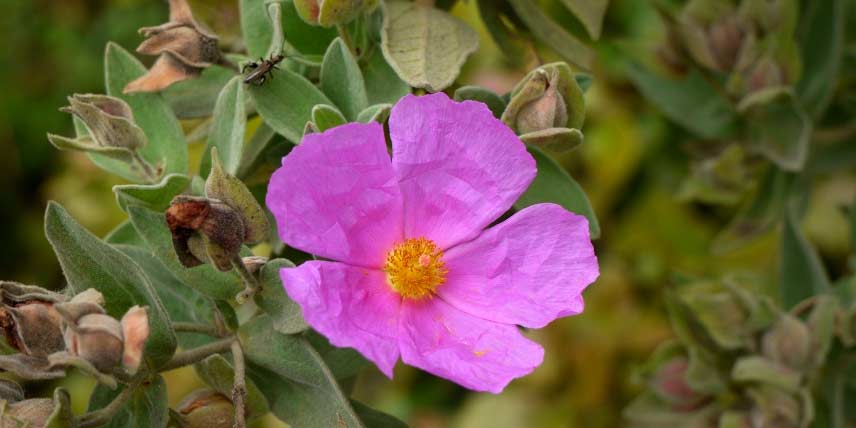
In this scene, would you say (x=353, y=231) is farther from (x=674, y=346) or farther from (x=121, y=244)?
(x=674, y=346)

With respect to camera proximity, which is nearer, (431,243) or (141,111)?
(431,243)

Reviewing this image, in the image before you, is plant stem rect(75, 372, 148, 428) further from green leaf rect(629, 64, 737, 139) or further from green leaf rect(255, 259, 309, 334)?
green leaf rect(629, 64, 737, 139)

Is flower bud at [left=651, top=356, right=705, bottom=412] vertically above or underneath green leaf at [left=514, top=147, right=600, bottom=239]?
underneath

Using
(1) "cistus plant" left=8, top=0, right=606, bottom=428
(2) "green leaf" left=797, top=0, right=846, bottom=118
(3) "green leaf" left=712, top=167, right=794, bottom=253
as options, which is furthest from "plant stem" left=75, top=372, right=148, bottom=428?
(2) "green leaf" left=797, top=0, right=846, bottom=118

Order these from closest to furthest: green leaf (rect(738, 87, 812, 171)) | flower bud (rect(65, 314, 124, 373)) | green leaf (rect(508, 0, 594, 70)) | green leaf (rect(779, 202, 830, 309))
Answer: flower bud (rect(65, 314, 124, 373)) → green leaf (rect(508, 0, 594, 70)) → green leaf (rect(738, 87, 812, 171)) → green leaf (rect(779, 202, 830, 309))

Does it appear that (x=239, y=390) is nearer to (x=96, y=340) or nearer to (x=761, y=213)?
Answer: (x=96, y=340)

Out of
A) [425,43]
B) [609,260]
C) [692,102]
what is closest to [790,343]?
[692,102]

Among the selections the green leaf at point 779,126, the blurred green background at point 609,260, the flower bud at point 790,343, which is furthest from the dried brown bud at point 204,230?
the blurred green background at point 609,260
